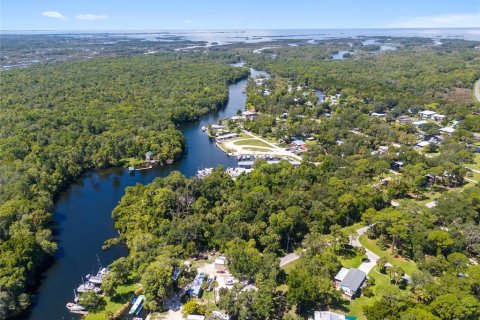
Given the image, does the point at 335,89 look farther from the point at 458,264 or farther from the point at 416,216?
the point at 458,264

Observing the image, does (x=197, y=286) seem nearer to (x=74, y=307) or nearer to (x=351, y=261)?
(x=74, y=307)

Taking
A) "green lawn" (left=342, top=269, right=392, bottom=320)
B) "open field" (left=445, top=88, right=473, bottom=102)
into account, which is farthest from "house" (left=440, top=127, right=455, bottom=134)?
"green lawn" (left=342, top=269, right=392, bottom=320)

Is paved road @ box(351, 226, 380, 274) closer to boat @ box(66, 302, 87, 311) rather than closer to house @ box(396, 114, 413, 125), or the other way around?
boat @ box(66, 302, 87, 311)

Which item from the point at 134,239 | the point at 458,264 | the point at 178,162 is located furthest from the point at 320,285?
the point at 178,162

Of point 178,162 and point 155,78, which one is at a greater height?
point 155,78

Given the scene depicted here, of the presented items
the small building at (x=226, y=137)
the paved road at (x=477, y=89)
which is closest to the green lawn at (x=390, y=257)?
the small building at (x=226, y=137)
